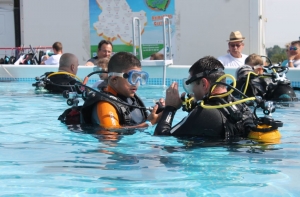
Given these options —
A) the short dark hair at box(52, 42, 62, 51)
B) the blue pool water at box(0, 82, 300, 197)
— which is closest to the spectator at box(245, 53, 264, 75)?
the blue pool water at box(0, 82, 300, 197)

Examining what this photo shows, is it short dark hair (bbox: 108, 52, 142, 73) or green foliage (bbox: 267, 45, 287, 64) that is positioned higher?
green foliage (bbox: 267, 45, 287, 64)

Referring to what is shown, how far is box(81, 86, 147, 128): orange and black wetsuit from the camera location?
4.52 metres

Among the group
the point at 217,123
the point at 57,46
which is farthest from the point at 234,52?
the point at 217,123

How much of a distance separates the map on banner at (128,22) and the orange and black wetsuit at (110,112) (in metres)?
10.1

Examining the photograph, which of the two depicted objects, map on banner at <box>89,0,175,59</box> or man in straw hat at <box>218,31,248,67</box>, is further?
map on banner at <box>89,0,175,59</box>

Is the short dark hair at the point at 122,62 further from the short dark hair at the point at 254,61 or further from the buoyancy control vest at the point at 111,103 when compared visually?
the short dark hair at the point at 254,61

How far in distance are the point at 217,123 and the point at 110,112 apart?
1077mm

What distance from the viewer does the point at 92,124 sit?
4.73m

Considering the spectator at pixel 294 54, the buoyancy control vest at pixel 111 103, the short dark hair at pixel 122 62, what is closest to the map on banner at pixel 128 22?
A: the spectator at pixel 294 54

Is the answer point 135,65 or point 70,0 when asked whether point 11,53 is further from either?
point 135,65

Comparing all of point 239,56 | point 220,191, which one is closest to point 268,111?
point 220,191

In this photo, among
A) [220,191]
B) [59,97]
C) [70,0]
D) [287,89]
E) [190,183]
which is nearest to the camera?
[220,191]

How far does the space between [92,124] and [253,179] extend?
78.1 inches

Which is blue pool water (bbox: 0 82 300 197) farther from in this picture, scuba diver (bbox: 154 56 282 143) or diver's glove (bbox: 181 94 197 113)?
diver's glove (bbox: 181 94 197 113)
